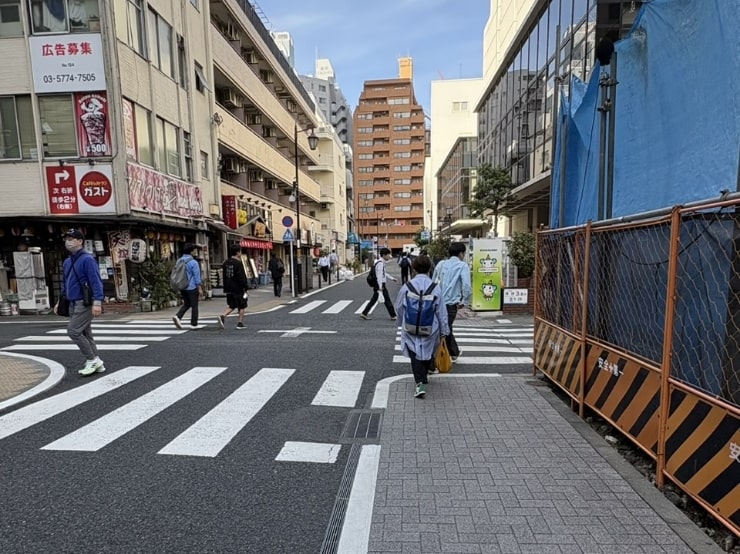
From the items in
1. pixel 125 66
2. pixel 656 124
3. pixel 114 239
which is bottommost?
pixel 114 239

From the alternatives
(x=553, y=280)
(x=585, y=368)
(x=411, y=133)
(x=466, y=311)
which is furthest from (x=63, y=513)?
(x=411, y=133)

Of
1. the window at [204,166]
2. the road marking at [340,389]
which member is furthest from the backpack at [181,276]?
the window at [204,166]

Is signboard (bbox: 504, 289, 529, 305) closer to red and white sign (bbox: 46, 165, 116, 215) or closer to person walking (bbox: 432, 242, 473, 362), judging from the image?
person walking (bbox: 432, 242, 473, 362)

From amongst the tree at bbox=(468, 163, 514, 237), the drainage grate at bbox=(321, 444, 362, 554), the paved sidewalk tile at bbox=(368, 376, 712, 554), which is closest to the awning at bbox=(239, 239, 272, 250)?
the tree at bbox=(468, 163, 514, 237)

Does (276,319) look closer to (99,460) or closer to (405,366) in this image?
(405,366)

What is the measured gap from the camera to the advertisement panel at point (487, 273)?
12383mm

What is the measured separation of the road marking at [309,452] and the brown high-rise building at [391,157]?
86026 millimetres

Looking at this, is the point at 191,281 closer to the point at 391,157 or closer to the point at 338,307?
the point at 338,307

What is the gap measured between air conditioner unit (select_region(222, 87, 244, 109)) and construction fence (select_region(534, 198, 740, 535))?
2298 cm

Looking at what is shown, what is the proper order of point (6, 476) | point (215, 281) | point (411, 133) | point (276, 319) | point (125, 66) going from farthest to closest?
point (411, 133) < point (215, 281) < point (125, 66) < point (276, 319) < point (6, 476)

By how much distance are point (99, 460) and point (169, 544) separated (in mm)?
1520

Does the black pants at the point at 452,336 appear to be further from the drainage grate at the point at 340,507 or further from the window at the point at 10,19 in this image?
the window at the point at 10,19

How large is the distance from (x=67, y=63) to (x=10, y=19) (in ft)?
7.10

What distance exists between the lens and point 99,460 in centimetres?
366
